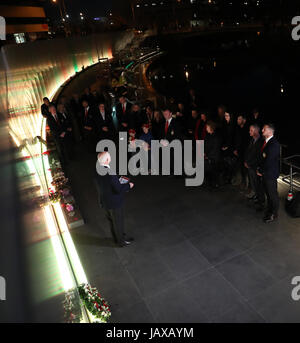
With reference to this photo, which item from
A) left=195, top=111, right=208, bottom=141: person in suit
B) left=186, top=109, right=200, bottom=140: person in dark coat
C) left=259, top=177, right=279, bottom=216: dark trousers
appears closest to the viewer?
left=259, top=177, right=279, bottom=216: dark trousers

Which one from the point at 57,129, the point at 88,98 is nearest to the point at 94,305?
the point at 57,129

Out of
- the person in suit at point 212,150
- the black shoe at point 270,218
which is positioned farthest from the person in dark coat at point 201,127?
the black shoe at point 270,218

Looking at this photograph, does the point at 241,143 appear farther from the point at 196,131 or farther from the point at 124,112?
the point at 124,112

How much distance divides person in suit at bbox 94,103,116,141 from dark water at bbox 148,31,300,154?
121 inches

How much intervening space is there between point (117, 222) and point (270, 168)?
2.84 m

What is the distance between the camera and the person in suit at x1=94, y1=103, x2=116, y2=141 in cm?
802

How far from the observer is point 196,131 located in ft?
22.6

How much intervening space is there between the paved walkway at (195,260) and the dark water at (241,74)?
450 centimetres

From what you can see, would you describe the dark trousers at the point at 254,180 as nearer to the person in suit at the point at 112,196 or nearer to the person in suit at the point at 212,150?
the person in suit at the point at 212,150

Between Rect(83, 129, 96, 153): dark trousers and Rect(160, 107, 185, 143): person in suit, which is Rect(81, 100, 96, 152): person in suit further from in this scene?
Rect(160, 107, 185, 143): person in suit

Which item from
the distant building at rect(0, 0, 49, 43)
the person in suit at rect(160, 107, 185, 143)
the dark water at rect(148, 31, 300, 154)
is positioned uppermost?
the distant building at rect(0, 0, 49, 43)

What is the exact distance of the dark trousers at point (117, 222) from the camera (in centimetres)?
483
